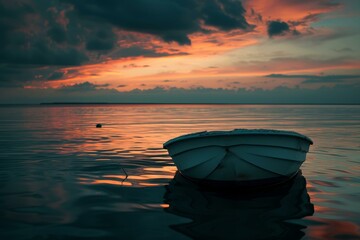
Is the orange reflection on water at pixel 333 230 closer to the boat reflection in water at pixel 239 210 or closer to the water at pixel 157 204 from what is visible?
the water at pixel 157 204

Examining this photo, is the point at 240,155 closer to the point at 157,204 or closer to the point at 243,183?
the point at 243,183

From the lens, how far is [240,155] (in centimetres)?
888

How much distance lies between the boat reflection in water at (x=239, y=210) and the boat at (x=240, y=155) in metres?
0.41

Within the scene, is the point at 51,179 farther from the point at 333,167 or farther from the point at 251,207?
the point at 333,167

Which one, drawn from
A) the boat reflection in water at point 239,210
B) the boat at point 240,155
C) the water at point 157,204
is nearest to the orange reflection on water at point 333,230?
the water at point 157,204

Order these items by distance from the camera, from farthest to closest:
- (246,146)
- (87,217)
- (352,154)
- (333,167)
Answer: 1. (352,154)
2. (333,167)
3. (246,146)
4. (87,217)

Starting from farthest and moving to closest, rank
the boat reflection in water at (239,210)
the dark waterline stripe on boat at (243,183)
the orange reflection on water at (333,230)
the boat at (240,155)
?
the dark waterline stripe on boat at (243,183), the boat at (240,155), the boat reflection in water at (239,210), the orange reflection on water at (333,230)

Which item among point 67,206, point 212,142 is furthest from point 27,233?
point 212,142

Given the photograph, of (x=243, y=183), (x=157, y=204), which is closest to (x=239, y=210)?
(x=243, y=183)

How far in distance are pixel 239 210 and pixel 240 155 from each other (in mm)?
1472

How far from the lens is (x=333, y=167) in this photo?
13.4m

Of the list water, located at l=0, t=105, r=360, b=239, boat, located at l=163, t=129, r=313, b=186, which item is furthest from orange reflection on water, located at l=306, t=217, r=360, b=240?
boat, located at l=163, t=129, r=313, b=186

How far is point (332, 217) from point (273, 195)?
1.99m

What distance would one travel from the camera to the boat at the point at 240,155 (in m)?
8.90
